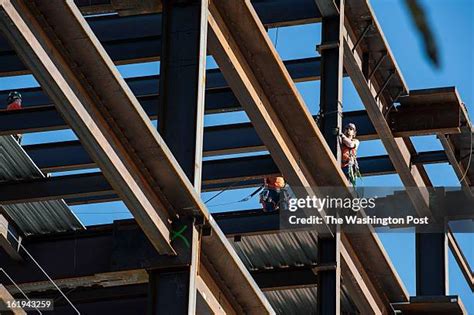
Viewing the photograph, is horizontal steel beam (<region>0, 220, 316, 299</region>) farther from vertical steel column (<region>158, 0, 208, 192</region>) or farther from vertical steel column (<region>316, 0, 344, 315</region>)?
vertical steel column (<region>316, 0, 344, 315</region>)

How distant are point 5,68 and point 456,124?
861cm

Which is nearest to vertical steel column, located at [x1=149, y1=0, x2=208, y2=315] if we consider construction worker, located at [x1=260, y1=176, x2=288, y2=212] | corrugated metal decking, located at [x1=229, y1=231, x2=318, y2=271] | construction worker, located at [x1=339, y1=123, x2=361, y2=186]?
construction worker, located at [x1=339, y1=123, x2=361, y2=186]

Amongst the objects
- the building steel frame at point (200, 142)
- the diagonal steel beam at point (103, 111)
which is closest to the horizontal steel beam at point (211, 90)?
the building steel frame at point (200, 142)

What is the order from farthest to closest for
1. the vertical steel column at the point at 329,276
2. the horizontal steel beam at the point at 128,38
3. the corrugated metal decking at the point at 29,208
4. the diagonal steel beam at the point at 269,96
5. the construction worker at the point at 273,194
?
the construction worker at the point at 273,194 < the horizontal steel beam at the point at 128,38 < the corrugated metal decking at the point at 29,208 < the vertical steel column at the point at 329,276 < the diagonal steel beam at the point at 269,96

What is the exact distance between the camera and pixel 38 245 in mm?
18484

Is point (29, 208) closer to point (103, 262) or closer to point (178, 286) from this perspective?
point (103, 262)

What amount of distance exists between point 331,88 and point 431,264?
20.1 feet

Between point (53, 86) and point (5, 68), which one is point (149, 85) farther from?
point (53, 86)

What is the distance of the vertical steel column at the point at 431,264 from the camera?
76.8 feet

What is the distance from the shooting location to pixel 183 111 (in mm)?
13461

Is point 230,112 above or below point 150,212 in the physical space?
above

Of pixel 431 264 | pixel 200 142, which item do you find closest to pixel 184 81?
pixel 200 142

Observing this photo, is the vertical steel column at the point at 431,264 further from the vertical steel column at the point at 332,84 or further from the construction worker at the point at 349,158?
the vertical steel column at the point at 332,84

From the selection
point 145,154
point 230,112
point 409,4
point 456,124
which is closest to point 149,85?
point 230,112
